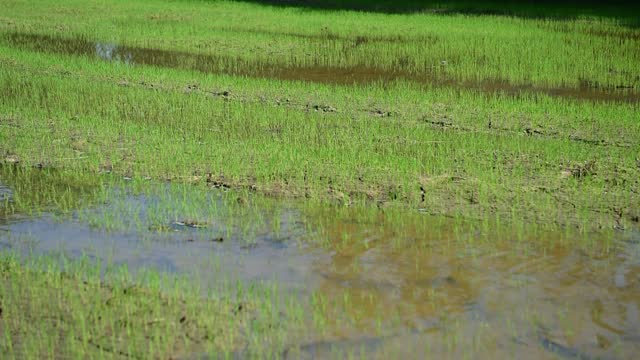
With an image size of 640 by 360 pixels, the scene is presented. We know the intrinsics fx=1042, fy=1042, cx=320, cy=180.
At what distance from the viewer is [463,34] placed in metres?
16.5

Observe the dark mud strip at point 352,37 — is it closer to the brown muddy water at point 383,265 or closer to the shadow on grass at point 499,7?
the shadow on grass at point 499,7

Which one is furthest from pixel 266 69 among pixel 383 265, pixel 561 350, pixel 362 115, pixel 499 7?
pixel 561 350

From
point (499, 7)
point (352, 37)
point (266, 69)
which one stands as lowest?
point (266, 69)

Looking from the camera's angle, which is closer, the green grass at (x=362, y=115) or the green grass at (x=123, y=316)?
the green grass at (x=123, y=316)

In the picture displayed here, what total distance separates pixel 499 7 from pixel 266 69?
333 inches

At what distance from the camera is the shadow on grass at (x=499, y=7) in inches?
772

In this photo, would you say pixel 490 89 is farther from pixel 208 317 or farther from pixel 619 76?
pixel 208 317

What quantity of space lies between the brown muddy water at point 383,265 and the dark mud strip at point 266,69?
6382mm

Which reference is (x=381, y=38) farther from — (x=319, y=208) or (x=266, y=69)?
(x=319, y=208)

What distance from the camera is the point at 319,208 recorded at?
6930mm

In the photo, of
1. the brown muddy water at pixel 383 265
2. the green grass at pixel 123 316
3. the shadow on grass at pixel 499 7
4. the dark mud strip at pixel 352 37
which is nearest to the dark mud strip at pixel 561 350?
the brown muddy water at pixel 383 265

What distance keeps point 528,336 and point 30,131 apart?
563cm

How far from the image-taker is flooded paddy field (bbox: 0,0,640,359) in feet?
15.8

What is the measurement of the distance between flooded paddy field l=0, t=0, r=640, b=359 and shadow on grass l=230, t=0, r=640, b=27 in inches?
222
